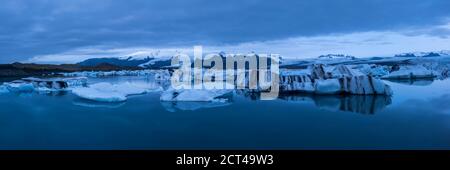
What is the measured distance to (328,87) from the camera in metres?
8.15

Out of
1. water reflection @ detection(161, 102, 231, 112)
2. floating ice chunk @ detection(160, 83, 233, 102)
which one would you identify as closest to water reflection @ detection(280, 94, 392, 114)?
floating ice chunk @ detection(160, 83, 233, 102)

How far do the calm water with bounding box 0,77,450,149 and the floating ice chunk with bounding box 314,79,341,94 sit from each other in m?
0.47

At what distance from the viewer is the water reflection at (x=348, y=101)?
6223mm

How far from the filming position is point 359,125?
4785 mm

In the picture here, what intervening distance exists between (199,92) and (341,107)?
2.46 metres

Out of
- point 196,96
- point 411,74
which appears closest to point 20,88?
point 196,96

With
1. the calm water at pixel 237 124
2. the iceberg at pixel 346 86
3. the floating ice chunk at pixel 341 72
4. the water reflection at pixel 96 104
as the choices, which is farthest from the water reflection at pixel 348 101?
the water reflection at pixel 96 104

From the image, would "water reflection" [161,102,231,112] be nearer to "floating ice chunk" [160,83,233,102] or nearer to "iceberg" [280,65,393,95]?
"floating ice chunk" [160,83,233,102]

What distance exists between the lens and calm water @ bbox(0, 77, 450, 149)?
3898mm

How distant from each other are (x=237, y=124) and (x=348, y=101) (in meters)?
2.93

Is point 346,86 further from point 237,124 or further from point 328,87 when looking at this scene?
point 237,124

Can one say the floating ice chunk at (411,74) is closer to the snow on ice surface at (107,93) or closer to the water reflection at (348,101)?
the water reflection at (348,101)

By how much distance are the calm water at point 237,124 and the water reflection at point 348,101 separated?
0.02 metres
